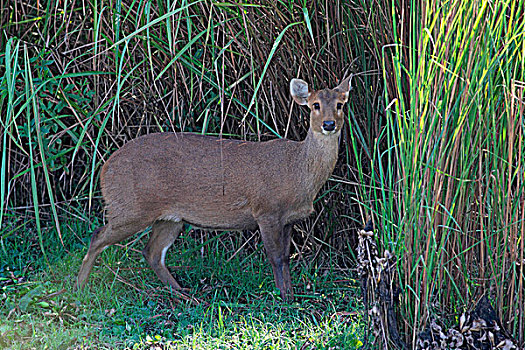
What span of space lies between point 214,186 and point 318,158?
0.74 metres

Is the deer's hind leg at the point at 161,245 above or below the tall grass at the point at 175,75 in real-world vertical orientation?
below

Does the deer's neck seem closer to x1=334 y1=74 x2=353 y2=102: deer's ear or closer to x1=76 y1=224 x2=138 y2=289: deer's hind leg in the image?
x1=334 y1=74 x2=353 y2=102: deer's ear

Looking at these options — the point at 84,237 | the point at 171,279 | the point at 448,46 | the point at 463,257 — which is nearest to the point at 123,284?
the point at 171,279

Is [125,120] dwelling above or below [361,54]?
below

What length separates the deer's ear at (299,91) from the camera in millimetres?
4918

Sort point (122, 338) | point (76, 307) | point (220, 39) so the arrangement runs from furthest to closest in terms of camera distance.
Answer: point (220, 39) < point (76, 307) < point (122, 338)

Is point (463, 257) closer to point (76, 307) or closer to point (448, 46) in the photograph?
point (448, 46)

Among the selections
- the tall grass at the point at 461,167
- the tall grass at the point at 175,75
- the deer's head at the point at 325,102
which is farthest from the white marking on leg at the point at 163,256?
the tall grass at the point at 461,167

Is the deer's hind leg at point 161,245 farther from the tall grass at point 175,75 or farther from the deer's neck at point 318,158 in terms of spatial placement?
the deer's neck at point 318,158

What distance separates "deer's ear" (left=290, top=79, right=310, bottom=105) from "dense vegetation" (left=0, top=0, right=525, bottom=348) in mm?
251

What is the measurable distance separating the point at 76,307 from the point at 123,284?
19.0 inches

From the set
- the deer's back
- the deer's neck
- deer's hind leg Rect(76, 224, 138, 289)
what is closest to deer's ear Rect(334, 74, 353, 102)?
the deer's neck

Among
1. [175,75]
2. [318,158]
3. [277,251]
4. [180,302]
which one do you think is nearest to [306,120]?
[318,158]

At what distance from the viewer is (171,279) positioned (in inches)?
209
